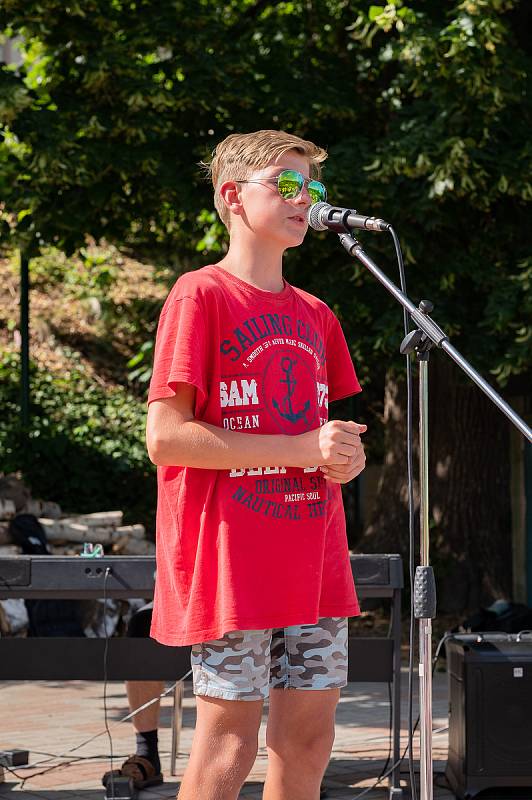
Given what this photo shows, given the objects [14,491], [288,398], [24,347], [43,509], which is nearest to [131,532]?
[43,509]

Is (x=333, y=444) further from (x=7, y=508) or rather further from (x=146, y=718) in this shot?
(x=7, y=508)

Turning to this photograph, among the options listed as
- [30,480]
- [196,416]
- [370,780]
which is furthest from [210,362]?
[30,480]

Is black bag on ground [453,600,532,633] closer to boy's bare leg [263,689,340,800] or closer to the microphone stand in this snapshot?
the microphone stand

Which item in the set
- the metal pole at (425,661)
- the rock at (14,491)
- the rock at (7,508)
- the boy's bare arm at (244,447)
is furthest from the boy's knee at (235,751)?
the rock at (14,491)

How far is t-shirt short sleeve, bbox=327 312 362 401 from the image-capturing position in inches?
118

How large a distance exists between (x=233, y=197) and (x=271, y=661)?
1.11 m

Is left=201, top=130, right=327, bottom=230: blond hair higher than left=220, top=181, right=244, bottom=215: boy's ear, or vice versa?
left=201, top=130, right=327, bottom=230: blond hair

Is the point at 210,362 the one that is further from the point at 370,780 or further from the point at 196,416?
the point at 370,780

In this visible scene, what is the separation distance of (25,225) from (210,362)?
6883mm

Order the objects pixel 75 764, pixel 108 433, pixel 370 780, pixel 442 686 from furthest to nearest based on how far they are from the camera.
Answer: pixel 108 433 → pixel 442 686 → pixel 75 764 → pixel 370 780

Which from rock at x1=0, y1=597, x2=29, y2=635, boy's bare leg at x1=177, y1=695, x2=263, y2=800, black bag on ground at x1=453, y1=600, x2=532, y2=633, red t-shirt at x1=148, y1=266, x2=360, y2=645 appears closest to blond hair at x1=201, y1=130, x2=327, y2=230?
red t-shirt at x1=148, y1=266, x2=360, y2=645

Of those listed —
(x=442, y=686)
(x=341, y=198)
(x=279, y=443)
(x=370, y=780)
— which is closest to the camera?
(x=279, y=443)

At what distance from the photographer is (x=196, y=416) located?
259 centimetres

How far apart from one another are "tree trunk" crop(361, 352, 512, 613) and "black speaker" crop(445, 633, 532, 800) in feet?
19.9
